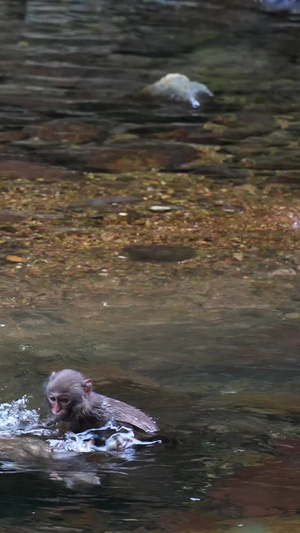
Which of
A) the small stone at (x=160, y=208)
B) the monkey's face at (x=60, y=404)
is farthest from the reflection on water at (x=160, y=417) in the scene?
the small stone at (x=160, y=208)

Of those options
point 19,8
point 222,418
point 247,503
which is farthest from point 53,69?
point 247,503

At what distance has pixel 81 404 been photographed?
507 centimetres

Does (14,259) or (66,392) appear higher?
(66,392)

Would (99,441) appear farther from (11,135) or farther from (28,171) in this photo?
(11,135)

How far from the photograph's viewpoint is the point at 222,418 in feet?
16.5

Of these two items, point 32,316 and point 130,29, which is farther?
point 130,29

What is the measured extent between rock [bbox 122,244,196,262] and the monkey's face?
8.55ft

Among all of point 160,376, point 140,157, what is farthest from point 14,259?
point 140,157

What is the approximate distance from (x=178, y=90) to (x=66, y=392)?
8329mm

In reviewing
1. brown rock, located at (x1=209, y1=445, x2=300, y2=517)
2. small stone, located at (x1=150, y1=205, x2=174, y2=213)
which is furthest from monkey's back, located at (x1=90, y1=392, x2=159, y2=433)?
small stone, located at (x1=150, y1=205, x2=174, y2=213)

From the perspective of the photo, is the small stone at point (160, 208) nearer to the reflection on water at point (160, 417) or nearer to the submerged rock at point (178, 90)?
the reflection on water at point (160, 417)

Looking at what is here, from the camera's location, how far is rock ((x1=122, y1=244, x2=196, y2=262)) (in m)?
7.60

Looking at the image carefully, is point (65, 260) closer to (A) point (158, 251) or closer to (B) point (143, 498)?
(A) point (158, 251)

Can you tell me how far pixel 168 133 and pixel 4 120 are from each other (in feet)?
6.21
